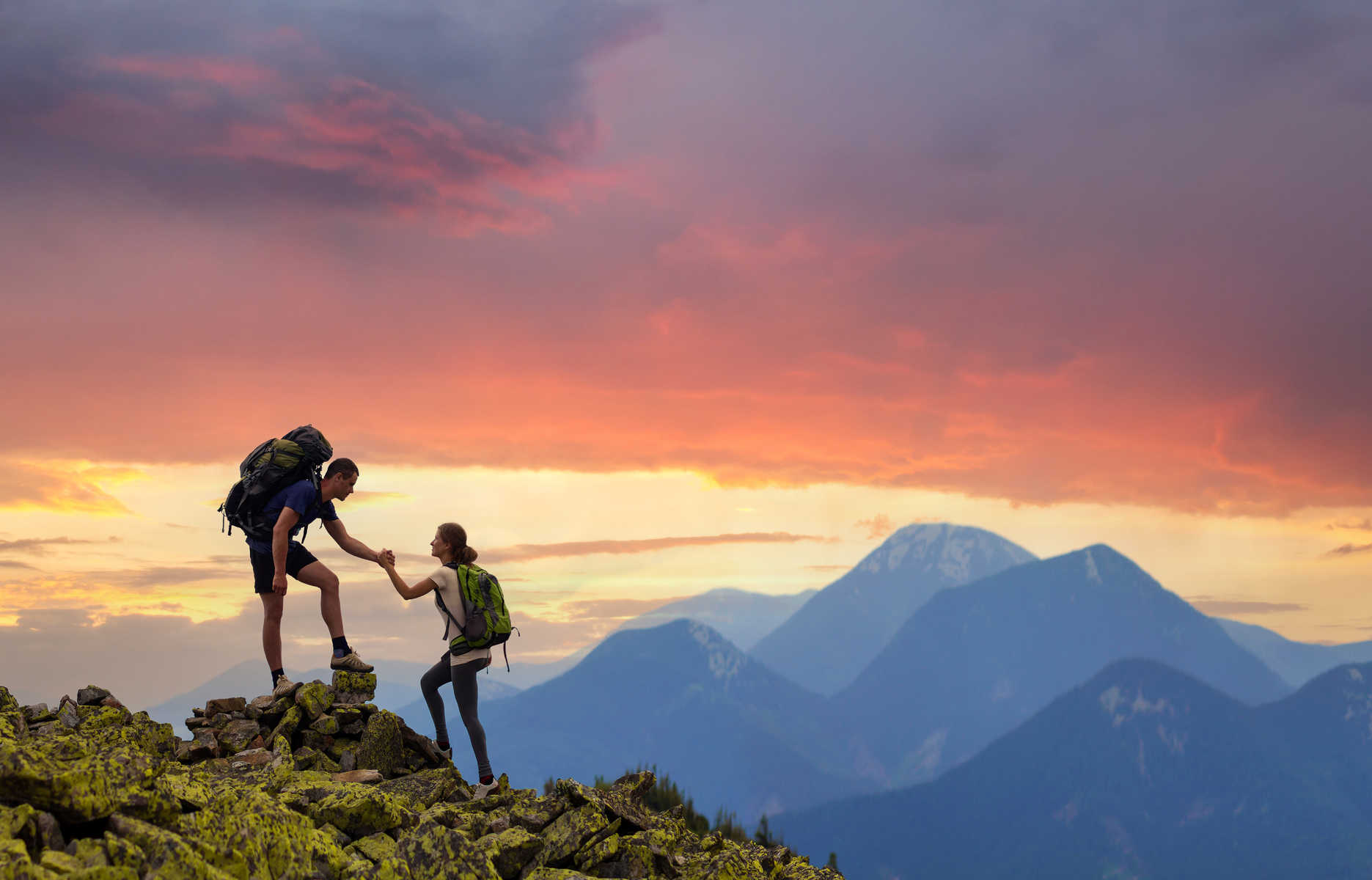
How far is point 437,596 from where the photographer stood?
13711mm

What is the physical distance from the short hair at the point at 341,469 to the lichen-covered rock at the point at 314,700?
12.2ft

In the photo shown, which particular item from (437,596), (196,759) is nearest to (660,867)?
(437,596)

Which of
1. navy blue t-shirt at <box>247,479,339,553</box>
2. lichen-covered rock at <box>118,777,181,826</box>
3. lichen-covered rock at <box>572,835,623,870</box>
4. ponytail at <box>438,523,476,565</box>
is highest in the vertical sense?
navy blue t-shirt at <box>247,479,339,553</box>

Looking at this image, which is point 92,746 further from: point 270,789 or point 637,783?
point 637,783

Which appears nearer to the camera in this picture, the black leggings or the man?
the black leggings

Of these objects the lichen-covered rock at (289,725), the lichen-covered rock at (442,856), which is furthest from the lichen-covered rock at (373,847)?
the lichen-covered rock at (289,725)

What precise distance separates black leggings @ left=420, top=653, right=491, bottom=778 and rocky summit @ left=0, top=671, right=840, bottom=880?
53 centimetres

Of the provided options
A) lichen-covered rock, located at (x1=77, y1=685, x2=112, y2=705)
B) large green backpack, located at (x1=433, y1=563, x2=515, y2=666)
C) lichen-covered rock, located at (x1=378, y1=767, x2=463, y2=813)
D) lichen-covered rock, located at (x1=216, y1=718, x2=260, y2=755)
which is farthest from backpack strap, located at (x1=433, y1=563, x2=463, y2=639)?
lichen-covered rock, located at (x1=77, y1=685, x2=112, y2=705)

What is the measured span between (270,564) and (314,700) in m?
2.34

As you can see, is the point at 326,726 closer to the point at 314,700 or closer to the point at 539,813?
the point at 314,700

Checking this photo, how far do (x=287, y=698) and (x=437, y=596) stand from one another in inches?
180

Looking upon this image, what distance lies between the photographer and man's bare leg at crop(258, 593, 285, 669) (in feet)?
52.8

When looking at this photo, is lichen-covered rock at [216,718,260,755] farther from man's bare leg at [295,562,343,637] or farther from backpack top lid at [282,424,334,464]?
backpack top lid at [282,424,334,464]

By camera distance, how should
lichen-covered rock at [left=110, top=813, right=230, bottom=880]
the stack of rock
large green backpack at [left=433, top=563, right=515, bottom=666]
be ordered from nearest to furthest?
lichen-covered rock at [left=110, top=813, right=230, bottom=880], large green backpack at [left=433, top=563, right=515, bottom=666], the stack of rock
